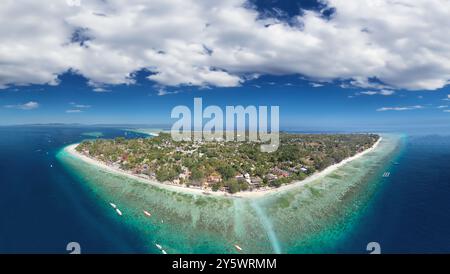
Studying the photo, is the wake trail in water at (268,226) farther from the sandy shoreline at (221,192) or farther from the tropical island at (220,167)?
the tropical island at (220,167)

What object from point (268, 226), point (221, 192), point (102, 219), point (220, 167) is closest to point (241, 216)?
point (268, 226)

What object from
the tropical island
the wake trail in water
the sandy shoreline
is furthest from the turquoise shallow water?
the tropical island

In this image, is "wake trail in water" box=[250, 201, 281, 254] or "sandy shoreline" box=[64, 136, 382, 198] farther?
"sandy shoreline" box=[64, 136, 382, 198]

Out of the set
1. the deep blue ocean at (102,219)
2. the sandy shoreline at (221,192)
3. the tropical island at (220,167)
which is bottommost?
the deep blue ocean at (102,219)

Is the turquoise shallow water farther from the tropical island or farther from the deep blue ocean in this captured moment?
the tropical island

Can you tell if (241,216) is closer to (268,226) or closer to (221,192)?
(268,226)

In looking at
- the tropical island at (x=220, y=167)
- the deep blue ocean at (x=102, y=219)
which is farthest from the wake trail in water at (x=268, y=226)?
the deep blue ocean at (x=102, y=219)

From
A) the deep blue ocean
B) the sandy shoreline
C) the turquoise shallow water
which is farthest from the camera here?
the sandy shoreline
